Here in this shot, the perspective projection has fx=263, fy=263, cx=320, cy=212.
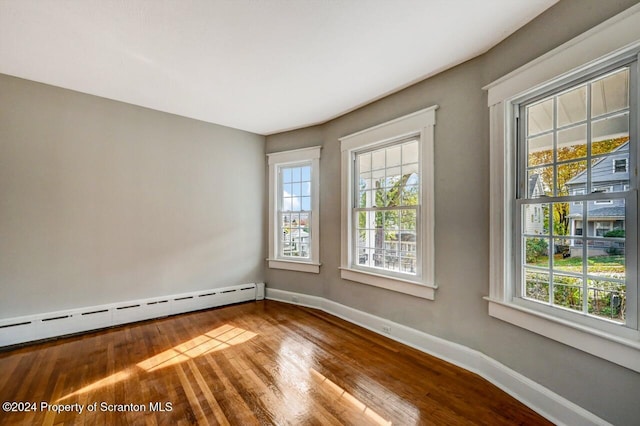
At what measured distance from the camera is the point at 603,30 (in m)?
1.49

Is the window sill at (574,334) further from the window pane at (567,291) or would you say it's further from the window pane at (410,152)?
the window pane at (410,152)

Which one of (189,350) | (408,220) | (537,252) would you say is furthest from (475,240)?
(189,350)

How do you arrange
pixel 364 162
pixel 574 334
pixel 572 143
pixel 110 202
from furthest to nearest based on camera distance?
pixel 364 162
pixel 110 202
pixel 572 143
pixel 574 334

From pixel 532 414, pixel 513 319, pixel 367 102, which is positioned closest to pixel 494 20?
pixel 367 102

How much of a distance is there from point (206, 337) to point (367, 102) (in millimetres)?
3329

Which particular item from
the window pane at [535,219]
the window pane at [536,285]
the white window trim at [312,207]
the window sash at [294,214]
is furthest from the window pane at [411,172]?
the window sash at [294,214]

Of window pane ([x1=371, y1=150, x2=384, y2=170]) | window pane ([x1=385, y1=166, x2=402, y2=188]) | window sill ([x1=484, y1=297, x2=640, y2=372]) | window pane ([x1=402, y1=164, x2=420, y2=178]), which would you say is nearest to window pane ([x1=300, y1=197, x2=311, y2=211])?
window pane ([x1=371, y1=150, x2=384, y2=170])

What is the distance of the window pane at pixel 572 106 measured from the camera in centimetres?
168

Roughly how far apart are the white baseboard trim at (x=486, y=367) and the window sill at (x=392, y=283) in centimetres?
39

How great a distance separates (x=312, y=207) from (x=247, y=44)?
7.65 feet

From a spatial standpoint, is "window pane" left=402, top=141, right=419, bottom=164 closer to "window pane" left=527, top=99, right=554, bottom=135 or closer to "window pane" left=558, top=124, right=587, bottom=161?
"window pane" left=527, top=99, right=554, bottom=135

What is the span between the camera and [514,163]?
2.03 m

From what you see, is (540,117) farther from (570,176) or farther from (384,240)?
(384,240)

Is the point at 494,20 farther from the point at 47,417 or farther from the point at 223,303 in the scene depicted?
the point at 223,303
